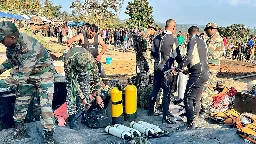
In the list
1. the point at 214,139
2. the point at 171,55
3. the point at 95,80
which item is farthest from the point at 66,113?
the point at 214,139

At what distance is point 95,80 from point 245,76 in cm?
779

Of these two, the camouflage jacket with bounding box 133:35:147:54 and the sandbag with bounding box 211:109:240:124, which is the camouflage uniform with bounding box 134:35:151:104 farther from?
the sandbag with bounding box 211:109:240:124

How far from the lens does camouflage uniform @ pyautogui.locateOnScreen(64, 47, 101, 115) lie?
18.7 ft

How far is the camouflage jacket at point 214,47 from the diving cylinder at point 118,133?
97.4 inches

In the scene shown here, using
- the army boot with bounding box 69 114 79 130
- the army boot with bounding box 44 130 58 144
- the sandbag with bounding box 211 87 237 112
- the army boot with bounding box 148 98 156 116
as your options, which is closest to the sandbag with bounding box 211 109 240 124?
the sandbag with bounding box 211 87 237 112

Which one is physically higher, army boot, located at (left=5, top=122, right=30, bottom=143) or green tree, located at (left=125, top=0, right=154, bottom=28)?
green tree, located at (left=125, top=0, right=154, bottom=28)

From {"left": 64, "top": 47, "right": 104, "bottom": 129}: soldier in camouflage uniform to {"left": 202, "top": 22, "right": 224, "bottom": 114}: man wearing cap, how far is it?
7.41 feet

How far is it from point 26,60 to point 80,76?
1312 mm

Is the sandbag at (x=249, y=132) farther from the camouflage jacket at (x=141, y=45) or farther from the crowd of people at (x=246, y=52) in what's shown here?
the crowd of people at (x=246, y=52)

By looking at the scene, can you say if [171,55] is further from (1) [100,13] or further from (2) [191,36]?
(1) [100,13]

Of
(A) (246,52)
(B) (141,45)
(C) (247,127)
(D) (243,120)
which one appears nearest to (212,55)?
(D) (243,120)

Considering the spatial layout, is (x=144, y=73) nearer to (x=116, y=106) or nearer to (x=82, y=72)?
(x=116, y=106)

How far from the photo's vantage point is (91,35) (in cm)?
677

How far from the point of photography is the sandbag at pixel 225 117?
6.22 meters
